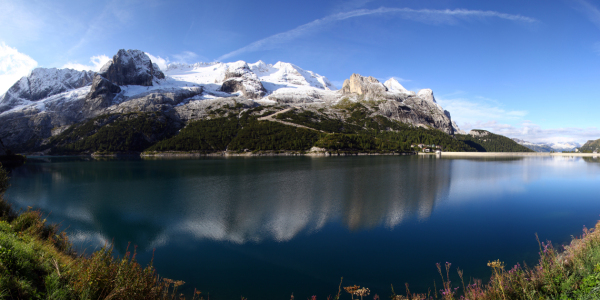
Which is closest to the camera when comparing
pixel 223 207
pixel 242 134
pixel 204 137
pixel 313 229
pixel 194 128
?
pixel 313 229

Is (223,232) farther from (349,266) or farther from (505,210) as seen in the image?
(505,210)

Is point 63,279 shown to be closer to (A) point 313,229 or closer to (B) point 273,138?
(A) point 313,229

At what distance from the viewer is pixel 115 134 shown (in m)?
145

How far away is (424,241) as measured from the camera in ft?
48.1

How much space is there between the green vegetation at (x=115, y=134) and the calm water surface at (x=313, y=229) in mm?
126511

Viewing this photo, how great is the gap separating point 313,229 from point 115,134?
16316 cm

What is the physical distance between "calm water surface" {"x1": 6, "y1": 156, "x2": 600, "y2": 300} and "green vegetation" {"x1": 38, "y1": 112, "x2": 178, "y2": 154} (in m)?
127

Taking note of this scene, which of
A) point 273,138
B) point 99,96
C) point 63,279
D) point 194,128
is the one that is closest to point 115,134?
point 194,128

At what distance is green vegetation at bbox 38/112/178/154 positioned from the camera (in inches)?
5472

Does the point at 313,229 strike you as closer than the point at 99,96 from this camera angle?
Yes

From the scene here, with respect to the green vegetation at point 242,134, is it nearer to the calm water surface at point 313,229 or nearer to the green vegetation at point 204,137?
the green vegetation at point 204,137

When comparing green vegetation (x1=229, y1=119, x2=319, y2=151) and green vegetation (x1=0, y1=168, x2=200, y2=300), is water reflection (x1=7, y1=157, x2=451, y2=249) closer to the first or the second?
green vegetation (x1=0, y1=168, x2=200, y2=300)

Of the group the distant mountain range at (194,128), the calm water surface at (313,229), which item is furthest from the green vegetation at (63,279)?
the distant mountain range at (194,128)

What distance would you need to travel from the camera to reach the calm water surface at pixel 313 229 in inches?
441
